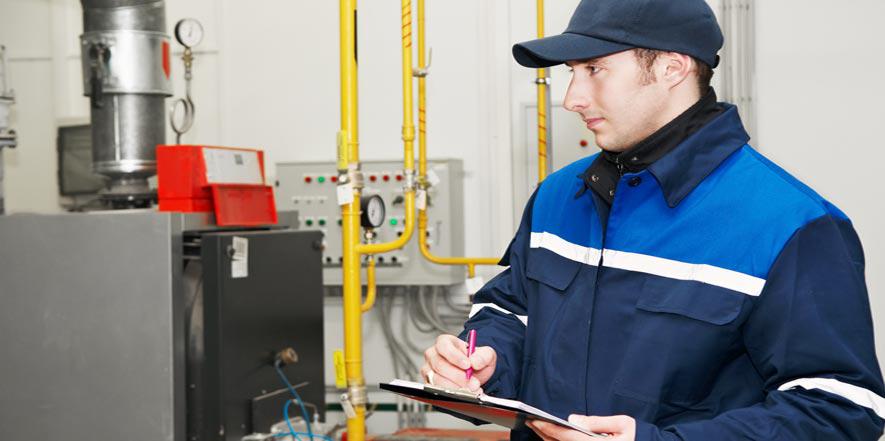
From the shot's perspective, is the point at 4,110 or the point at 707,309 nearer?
the point at 707,309

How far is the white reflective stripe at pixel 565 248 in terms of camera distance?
1.45m

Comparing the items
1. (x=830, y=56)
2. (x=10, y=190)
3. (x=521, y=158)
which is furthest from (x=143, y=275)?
(x=830, y=56)

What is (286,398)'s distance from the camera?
2.50 metres

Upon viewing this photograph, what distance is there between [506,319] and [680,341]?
386mm

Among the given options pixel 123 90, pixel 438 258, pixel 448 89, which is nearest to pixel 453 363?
pixel 123 90

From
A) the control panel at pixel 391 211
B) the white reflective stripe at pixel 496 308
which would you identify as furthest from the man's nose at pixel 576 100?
the control panel at pixel 391 211

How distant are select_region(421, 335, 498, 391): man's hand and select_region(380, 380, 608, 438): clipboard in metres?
0.08

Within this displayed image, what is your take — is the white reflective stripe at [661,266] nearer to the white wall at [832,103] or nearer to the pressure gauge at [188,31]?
the pressure gauge at [188,31]

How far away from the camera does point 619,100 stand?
1427 mm

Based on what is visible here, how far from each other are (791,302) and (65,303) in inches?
67.5

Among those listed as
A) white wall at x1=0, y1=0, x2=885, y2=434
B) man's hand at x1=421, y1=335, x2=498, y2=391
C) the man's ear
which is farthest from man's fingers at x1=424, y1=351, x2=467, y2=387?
white wall at x1=0, y1=0, x2=885, y2=434

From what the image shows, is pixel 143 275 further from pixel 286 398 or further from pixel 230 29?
pixel 230 29

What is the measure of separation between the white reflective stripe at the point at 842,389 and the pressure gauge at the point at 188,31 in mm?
2187

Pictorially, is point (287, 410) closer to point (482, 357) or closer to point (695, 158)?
point (482, 357)
